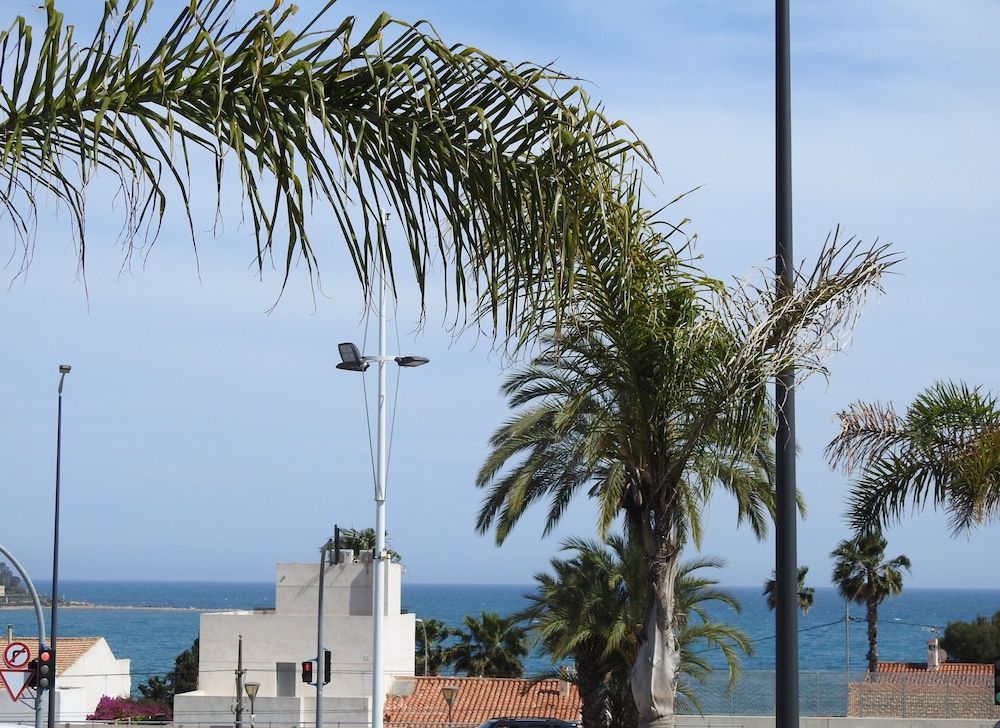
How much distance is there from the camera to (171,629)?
19600 centimetres

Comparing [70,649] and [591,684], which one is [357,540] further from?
[591,684]

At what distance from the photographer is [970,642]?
270 feet

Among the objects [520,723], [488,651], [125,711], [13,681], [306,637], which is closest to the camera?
[520,723]

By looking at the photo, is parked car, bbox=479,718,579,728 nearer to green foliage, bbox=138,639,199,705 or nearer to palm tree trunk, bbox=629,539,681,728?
palm tree trunk, bbox=629,539,681,728

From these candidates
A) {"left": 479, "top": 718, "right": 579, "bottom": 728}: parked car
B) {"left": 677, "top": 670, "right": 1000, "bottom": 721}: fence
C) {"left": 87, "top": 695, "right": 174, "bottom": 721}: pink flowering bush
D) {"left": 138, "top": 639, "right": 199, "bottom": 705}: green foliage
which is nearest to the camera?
{"left": 479, "top": 718, "right": 579, "bottom": 728}: parked car

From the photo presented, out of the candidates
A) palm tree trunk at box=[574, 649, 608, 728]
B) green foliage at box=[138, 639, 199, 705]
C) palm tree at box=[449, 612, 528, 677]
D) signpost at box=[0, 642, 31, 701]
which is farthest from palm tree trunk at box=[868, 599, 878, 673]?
signpost at box=[0, 642, 31, 701]

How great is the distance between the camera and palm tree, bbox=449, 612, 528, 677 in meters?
60.0

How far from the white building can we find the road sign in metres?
19.8

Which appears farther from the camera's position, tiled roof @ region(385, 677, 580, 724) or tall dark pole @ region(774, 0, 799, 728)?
tiled roof @ region(385, 677, 580, 724)

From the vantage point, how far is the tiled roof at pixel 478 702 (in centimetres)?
4262

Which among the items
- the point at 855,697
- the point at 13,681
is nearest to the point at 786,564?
the point at 13,681

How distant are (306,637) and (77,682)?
13.1 meters

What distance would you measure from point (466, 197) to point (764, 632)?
18210 centimetres

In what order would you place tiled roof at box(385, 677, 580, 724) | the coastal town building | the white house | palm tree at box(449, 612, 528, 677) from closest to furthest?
the coastal town building
tiled roof at box(385, 677, 580, 724)
the white house
palm tree at box(449, 612, 528, 677)
